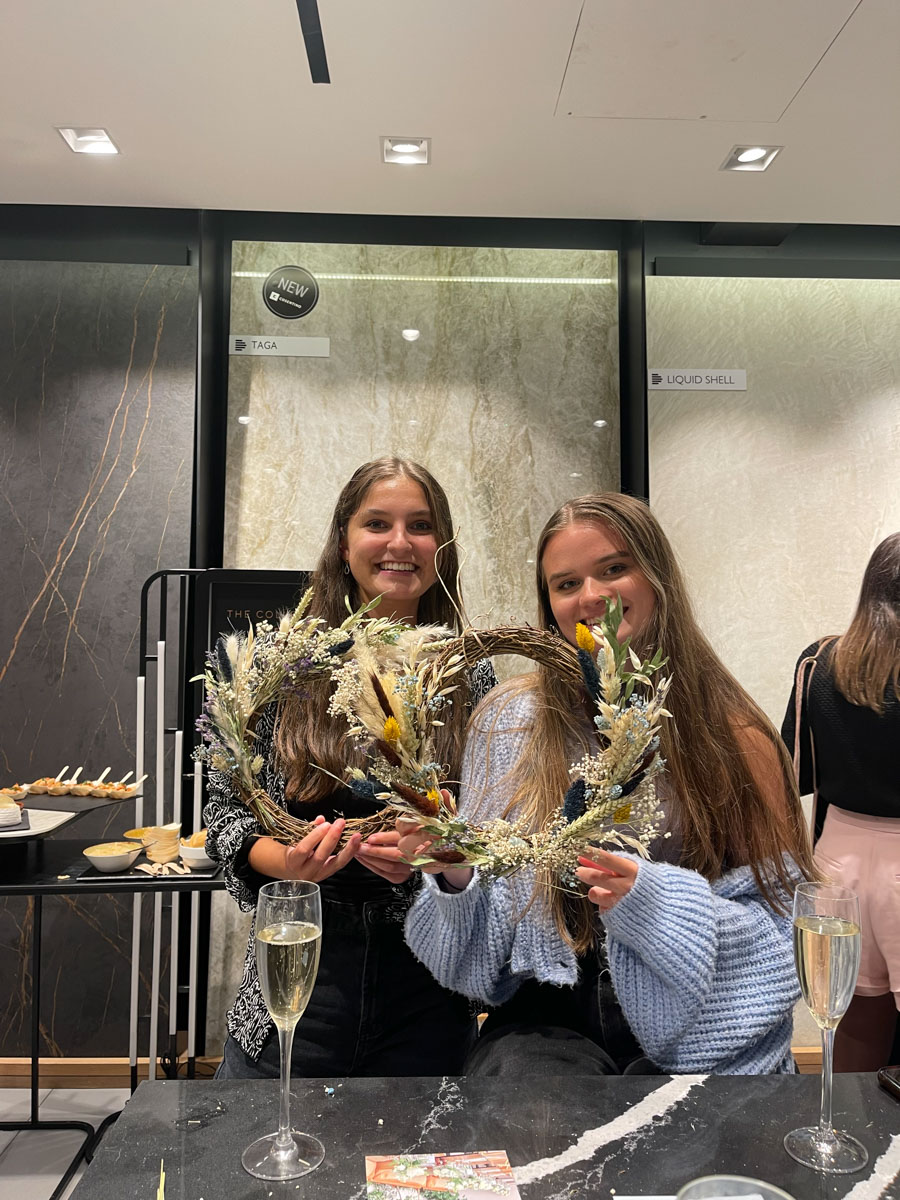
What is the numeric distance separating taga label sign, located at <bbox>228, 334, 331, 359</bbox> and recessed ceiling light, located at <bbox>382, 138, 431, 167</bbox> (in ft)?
2.82

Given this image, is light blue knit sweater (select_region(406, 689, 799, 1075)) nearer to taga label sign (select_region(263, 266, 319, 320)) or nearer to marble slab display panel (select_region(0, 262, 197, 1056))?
marble slab display panel (select_region(0, 262, 197, 1056))

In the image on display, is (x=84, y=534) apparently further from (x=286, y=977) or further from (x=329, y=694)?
(x=286, y=977)

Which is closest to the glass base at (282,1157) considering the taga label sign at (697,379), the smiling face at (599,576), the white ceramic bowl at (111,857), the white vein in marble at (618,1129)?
the white vein in marble at (618,1129)

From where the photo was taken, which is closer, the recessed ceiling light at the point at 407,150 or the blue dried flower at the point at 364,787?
the blue dried flower at the point at 364,787

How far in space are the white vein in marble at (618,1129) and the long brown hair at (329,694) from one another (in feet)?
2.28

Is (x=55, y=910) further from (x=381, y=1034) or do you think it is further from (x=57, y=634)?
(x=381, y=1034)

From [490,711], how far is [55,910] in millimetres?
2420

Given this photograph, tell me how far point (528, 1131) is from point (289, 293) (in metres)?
3.12

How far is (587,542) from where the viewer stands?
161cm

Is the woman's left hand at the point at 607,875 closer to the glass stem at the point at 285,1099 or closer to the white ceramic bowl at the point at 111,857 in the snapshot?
the glass stem at the point at 285,1099

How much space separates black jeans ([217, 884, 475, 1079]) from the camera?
161cm

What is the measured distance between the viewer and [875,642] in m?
2.36

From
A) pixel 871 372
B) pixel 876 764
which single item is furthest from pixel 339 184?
pixel 876 764

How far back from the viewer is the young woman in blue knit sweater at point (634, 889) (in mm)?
1276
